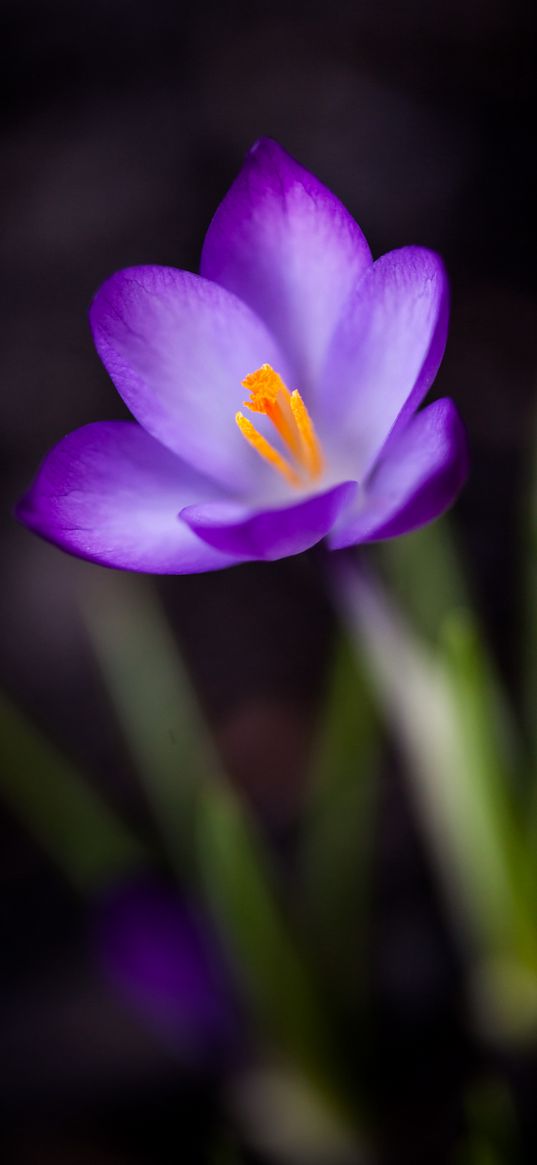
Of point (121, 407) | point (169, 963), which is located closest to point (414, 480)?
point (169, 963)

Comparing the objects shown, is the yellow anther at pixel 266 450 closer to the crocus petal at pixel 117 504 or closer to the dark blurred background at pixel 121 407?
the crocus petal at pixel 117 504

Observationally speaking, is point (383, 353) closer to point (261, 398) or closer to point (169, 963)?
point (261, 398)

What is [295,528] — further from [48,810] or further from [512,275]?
[512,275]

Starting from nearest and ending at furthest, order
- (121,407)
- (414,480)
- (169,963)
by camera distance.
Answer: (414,480), (169,963), (121,407)

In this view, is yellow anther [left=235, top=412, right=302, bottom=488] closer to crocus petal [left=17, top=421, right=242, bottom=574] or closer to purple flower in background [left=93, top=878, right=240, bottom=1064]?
crocus petal [left=17, top=421, right=242, bottom=574]

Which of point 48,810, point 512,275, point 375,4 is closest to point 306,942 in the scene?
point 48,810

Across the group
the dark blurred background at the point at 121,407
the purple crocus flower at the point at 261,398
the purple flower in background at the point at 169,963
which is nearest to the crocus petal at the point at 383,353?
the purple crocus flower at the point at 261,398
